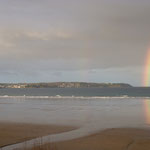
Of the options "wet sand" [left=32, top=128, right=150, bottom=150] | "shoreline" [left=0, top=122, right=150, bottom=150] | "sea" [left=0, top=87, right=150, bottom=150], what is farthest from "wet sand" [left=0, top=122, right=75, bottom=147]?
"wet sand" [left=32, top=128, right=150, bottom=150]

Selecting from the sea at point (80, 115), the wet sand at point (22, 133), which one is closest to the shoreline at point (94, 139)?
the wet sand at point (22, 133)

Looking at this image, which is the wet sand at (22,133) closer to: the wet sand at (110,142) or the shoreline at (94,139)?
the shoreline at (94,139)

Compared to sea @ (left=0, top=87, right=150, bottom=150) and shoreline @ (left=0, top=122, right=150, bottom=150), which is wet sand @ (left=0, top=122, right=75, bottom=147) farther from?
sea @ (left=0, top=87, right=150, bottom=150)

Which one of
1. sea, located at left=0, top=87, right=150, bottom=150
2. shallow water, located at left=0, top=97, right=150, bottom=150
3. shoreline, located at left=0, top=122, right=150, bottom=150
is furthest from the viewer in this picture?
sea, located at left=0, top=87, right=150, bottom=150

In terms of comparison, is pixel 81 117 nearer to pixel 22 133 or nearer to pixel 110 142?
pixel 22 133

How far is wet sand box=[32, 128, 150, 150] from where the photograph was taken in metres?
11.4

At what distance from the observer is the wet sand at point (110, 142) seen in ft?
37.5

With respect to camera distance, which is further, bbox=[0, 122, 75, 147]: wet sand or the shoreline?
bbox=[0, 122, 75, 147]: wet sand

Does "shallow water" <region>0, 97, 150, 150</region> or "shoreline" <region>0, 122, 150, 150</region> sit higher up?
"shallow water" <region>0, 97, 150, 150</region>

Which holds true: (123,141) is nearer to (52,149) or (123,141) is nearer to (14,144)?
(52,149)

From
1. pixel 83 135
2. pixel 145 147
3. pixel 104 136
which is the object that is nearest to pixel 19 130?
pixel 83 135

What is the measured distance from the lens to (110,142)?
12.6 meters

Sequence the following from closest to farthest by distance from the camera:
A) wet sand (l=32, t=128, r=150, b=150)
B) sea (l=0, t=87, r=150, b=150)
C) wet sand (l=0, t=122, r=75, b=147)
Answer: wet sand (l=32, t=128, r=150, b=150) < wet sand (l=0, t=122, r=75, b=147) < sea (l=0, t=87, r=150, b=150)

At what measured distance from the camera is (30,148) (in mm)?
10852
